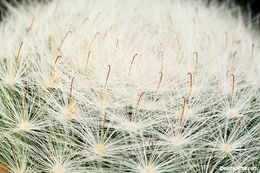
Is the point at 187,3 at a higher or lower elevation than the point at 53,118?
higher

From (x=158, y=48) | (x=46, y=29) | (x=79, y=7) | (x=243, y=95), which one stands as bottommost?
(x=243, y=95)

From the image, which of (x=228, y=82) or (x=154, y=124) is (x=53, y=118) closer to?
(x=154, y=124)

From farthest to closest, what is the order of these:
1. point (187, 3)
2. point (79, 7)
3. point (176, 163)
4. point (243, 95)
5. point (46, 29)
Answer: point (187, 3) < point (79, 7) < point (46, 29) < point (243, 95) < point (176, 163)

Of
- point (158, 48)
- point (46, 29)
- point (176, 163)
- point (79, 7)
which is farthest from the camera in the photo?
point (79, 7)

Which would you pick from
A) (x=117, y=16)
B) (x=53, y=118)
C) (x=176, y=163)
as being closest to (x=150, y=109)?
(x=176, y=163)

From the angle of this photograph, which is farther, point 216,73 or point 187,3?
point 187,3

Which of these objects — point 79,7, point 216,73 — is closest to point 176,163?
point 216,73
